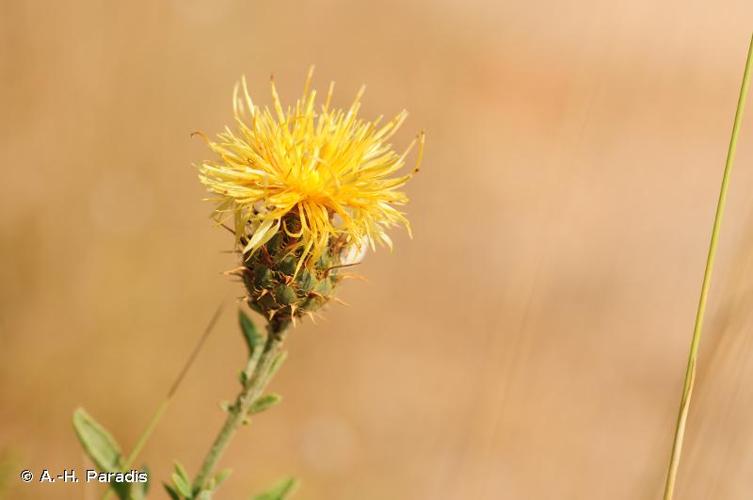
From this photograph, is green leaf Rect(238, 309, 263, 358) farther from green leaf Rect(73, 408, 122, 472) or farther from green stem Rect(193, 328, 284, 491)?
green leaf Rect(73, 408, 122, 472)

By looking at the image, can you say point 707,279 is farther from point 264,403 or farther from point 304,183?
point 264,403

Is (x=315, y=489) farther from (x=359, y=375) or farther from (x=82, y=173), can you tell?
(x=82, y=173)

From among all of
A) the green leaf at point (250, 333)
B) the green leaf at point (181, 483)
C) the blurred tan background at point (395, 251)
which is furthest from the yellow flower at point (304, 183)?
the blurred tan background at point (395, 251)

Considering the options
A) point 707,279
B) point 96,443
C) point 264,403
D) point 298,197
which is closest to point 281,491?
point 264,403

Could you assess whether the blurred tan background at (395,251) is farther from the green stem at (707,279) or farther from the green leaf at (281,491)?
the green stem at (707,279)

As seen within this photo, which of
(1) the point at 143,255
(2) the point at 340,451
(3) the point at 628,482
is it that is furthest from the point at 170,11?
(3) the point at 628,482

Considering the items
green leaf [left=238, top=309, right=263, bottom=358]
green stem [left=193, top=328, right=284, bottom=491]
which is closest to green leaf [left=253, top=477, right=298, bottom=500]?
green stem [left=193, top=328, right=284, bottom=491]
